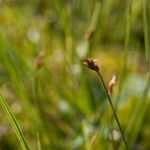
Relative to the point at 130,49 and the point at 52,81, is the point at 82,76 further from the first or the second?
the point at 130,49

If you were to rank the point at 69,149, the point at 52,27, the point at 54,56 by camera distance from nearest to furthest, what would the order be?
the point at 69,149 → the point at 54,56 → the point at 52,27

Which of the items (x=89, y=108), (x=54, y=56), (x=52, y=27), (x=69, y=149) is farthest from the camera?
(x=52, y=27)

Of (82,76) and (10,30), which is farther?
(10,30)

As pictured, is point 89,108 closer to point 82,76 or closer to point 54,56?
point 82,76

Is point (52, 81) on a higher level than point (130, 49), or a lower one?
lower

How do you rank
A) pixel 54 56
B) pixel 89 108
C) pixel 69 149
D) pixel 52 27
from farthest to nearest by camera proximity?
pixel 52 27, pixel 54 56, pixel 89 108, pixel 69 149

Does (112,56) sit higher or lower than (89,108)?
higher

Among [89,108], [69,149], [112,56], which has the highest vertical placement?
[112,56]

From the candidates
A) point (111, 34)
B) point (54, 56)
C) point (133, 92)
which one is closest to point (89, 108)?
point (133, 92)

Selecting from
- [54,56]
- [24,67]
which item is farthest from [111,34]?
[24,67]
